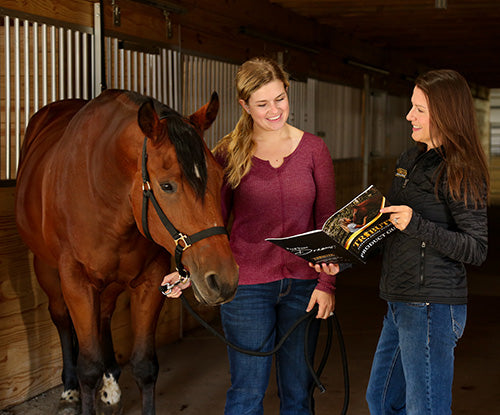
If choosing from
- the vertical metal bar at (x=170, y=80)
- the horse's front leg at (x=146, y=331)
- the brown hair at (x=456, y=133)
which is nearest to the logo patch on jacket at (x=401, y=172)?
the brown hair at (x=456, y=133)

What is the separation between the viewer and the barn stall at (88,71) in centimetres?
280

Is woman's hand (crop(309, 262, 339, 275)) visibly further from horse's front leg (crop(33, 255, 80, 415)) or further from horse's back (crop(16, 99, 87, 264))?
horse's front leg (crop(33, 255, 80, 415))

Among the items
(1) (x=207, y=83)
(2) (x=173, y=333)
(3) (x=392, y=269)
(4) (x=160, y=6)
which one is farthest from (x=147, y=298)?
(1) (x=207, y=83)

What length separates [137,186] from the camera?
1.84m

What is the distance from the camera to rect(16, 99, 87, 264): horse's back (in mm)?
2502

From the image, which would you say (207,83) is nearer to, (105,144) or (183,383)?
(183,383)

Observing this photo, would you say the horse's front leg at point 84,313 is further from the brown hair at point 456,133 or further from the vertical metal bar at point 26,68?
the brown hair at point 456,133

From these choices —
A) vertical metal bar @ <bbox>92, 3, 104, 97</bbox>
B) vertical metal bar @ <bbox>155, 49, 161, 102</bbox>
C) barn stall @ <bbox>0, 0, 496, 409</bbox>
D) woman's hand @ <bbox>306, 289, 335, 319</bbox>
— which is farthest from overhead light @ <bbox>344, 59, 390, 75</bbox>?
woman's hand @ <bbox>306, 289, 335, 319</bbox>

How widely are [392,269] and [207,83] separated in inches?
105

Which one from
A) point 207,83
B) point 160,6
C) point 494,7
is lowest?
point 207,83

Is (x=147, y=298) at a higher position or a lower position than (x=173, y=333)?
higher

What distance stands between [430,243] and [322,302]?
0.33 meters

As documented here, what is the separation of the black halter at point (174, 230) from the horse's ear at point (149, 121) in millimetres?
64

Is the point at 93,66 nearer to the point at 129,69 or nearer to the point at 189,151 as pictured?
the point at 129,69
